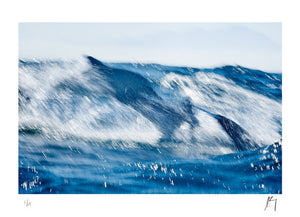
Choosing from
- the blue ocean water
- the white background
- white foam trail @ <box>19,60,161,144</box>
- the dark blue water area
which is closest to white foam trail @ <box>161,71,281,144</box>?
the blue ocean water

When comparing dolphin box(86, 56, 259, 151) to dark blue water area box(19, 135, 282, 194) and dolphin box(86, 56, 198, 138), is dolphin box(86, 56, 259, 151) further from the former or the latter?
dark blue water area box(19, 135, 282, 194)

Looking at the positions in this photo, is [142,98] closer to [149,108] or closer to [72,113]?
[149,108]

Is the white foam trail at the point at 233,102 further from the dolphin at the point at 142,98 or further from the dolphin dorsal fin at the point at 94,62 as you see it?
the dolphin dorsal fin at the point at 94,62

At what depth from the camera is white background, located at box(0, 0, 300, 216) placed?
2521mm

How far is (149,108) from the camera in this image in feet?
8.55

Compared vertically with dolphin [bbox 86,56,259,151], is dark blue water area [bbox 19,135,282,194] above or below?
below

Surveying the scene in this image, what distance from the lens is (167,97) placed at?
262cm
